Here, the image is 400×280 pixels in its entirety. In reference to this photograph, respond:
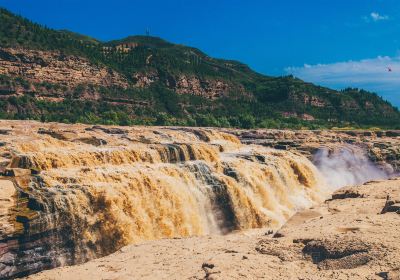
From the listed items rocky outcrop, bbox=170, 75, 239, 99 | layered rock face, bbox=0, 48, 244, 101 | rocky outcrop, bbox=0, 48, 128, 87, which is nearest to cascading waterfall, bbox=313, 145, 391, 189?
layered rock face, bbox=0, 48, 244, 101

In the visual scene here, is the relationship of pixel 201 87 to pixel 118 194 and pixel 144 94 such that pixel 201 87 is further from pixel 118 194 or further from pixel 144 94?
pixel 118 194

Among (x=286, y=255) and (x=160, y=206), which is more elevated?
(x=286, y=255)

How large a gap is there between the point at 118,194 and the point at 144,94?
7892 cm

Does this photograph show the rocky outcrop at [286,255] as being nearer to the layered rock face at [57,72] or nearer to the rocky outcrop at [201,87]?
the layered rock face at [57,72]

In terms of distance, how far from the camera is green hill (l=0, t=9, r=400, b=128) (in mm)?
73500

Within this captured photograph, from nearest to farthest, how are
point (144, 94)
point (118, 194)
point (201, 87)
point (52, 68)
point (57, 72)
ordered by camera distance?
point (118, 194), point (52, 68), point (57, 72), point (144, 94), point (201, 87)

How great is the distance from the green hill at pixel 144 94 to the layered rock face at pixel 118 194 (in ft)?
113

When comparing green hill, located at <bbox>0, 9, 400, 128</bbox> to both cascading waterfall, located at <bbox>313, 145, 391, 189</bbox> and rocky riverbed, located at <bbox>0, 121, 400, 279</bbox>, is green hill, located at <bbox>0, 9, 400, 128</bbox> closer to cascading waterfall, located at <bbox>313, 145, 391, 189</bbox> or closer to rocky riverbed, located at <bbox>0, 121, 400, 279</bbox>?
cascading waterfall, located at <bbox>313, 145, 391, 189</bbox>

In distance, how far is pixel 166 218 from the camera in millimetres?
23312

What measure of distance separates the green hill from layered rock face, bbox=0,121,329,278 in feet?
113

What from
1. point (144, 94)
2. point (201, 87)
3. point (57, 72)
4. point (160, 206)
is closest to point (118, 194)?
point (160, 206)

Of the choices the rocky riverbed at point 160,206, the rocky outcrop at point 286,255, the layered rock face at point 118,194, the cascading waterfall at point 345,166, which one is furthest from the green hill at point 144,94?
the rocky outcrop at point 286,255

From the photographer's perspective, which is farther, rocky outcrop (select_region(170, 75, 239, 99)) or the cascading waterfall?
rocky outcrop (select_region(170, 75, 239, 99))

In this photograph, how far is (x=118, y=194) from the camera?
2138cm
